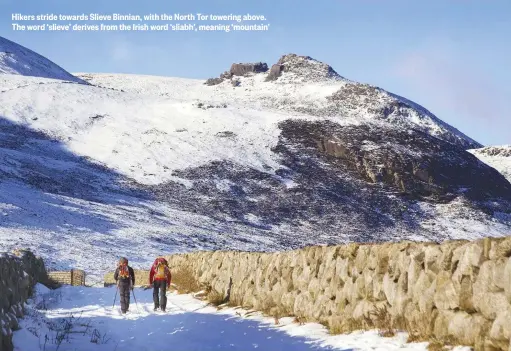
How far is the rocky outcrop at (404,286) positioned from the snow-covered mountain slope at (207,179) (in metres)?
22.6

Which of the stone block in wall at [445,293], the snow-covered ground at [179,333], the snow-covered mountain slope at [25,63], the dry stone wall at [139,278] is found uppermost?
the snow-covered mountain slope at [25,63]

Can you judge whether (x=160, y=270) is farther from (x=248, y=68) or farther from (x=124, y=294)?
(x=248, y=68)

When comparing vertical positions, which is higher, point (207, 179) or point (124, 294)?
point (207, 179)

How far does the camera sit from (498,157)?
117000mm

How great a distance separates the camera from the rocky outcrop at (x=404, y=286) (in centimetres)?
789

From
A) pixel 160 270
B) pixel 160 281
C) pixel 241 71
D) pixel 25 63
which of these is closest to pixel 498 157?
pixel 241 71

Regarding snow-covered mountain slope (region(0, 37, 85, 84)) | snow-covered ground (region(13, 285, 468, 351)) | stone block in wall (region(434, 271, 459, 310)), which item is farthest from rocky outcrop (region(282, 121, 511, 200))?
stone block in wall (region(434, 271, 459, 310))

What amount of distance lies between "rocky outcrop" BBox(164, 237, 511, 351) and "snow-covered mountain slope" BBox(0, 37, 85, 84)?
112m

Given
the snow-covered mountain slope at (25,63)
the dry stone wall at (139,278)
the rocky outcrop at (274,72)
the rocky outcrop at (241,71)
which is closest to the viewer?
the dry stone wall at (139,278)

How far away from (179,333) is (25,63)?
426 ft

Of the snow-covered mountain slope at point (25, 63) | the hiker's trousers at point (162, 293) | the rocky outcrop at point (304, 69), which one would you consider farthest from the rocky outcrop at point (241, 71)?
the hiker's trousers at point (162, 293)

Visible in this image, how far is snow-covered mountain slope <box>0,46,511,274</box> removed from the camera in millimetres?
50688

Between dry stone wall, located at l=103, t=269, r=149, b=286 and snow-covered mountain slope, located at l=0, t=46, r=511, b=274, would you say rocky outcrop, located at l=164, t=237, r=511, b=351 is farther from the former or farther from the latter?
snow-covered mountain slope, located at l=0, t=46, r=511, b=274

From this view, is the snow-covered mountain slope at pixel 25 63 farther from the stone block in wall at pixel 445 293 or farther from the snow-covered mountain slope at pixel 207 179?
the stone block in wall at pixel 445 293
